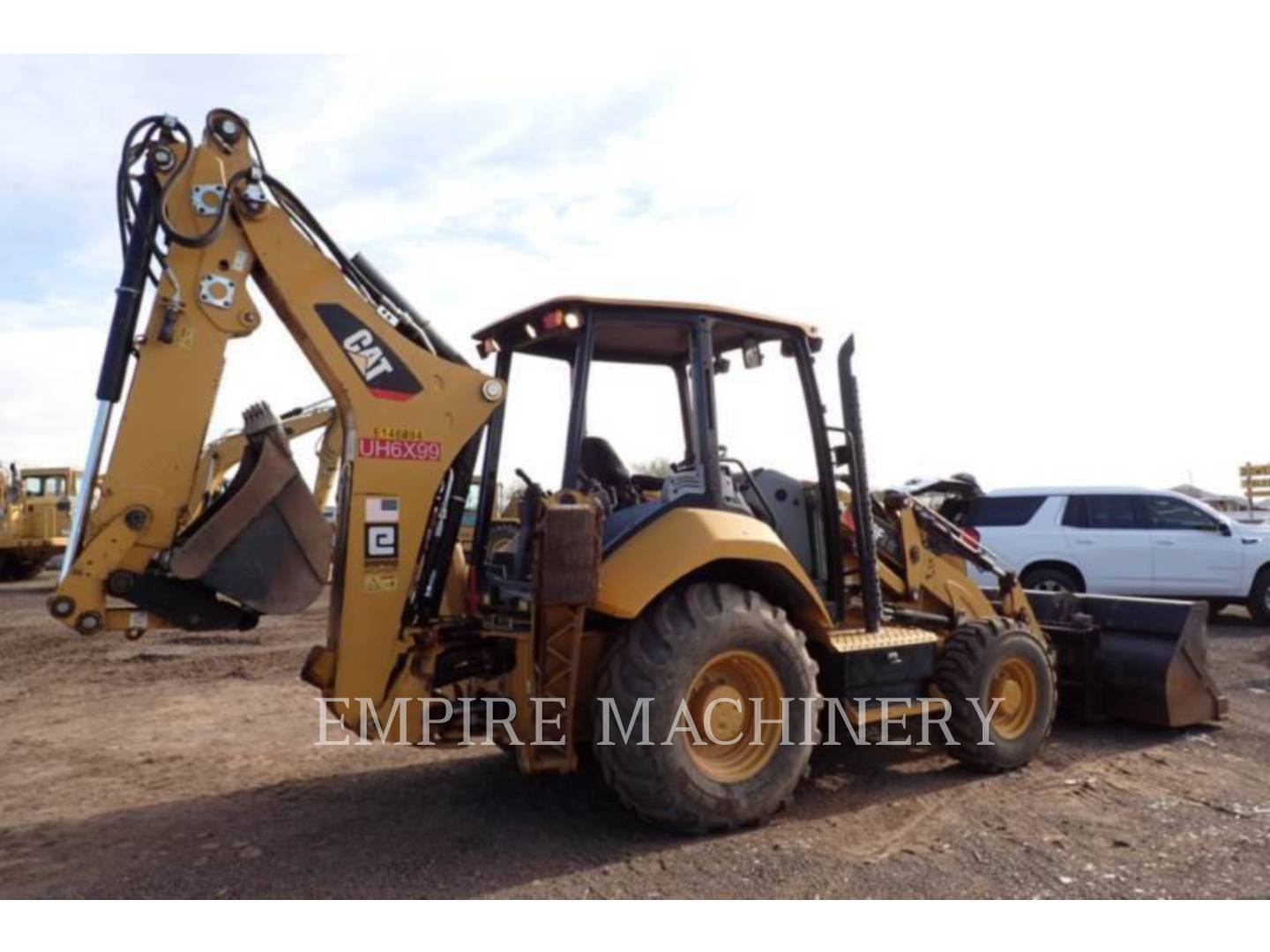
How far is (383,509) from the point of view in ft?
14.8

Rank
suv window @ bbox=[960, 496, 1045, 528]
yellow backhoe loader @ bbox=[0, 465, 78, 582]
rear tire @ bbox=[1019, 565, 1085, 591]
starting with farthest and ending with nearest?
yellow backhoe loader @ bbox=[0, 465, 78, 582] → suv window @ bbox=[960, 496, 1045, 528] → rear tire @ bbox=[1019, 565, 1085, 591]

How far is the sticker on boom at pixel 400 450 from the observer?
450 centimetres

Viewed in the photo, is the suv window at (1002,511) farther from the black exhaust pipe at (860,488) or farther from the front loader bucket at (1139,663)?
the black exhaust pipe at (860,488)

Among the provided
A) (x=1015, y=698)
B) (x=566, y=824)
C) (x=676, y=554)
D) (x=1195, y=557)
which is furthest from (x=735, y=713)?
(x=1195, y=557)

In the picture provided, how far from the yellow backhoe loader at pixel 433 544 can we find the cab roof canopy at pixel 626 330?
0.08ft

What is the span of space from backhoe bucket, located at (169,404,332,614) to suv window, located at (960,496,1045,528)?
9852mm

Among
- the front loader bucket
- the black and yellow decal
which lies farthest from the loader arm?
the front loader bucket

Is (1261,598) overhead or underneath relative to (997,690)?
overhead

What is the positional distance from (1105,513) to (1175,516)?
2.87 feet

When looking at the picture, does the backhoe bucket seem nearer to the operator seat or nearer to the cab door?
the operator seat

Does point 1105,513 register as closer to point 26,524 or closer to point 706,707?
point 706,707

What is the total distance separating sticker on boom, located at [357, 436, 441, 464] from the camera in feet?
14.8

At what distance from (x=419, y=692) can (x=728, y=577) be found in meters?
1.66
